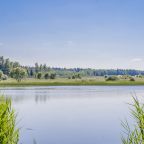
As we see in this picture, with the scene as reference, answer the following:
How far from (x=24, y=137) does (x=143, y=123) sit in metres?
23.6

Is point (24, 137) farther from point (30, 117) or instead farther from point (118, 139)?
point (30, 117)

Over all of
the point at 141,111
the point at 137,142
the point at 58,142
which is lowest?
the point at 58,142

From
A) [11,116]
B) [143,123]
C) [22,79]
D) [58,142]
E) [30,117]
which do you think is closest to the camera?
[143,123]

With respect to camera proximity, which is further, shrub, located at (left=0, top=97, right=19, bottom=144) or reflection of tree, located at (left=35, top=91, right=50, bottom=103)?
reflection of tree, located at (left=35, top=91, right=50, bottom=103)

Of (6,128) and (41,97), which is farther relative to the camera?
(41,97)

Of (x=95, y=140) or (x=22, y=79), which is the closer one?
(x=95, y=140)

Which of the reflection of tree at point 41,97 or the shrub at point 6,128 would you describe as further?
the reflection of tree at point 41,97

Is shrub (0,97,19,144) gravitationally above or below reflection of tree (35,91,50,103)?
above

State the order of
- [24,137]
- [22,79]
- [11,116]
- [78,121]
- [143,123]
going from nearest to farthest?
[143,123]
[11,116]
[24,137]
[78,121]
[22,79]

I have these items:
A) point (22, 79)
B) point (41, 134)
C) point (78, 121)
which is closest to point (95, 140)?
point (41, 134)

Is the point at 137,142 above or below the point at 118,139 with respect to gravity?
above

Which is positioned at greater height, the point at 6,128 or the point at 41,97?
the point at 6,128

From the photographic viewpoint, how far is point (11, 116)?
630 centimetres

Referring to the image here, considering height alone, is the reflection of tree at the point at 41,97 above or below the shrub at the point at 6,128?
below
